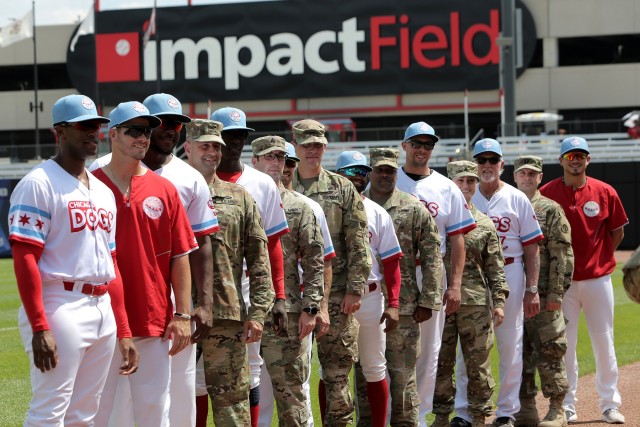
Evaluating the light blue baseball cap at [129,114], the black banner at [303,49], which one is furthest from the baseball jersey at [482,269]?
the black banner at [303,49]

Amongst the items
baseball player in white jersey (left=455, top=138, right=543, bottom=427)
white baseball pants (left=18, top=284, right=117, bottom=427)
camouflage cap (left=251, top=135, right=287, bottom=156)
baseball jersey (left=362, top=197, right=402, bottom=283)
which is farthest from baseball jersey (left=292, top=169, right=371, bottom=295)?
white baseball pants (left=18, top=284, right=117, bottom=427)

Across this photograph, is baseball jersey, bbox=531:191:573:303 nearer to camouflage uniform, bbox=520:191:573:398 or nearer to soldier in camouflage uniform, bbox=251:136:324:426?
camouflage uniform, bbox=520:191:573:398

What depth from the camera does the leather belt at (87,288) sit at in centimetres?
498

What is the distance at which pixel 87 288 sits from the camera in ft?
16.5

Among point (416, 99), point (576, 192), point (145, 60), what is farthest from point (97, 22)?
point (576, 192)

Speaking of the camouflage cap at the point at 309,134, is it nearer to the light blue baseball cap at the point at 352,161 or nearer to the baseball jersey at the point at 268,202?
the light blue baseball cap at the point at 352,161

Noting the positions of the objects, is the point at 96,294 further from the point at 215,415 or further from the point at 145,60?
the point at 145,60

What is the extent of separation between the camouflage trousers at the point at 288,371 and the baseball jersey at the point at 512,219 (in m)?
2.60

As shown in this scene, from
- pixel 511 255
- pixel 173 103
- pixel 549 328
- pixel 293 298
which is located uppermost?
pixel 173 103

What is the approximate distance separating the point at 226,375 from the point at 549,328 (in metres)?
3.61

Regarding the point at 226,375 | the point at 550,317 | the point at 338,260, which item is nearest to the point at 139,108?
the point at 226,375

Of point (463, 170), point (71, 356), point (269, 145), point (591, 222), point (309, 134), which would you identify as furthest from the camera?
point (591, 222)

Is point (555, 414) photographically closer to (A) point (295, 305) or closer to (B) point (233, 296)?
(A) point (295, 305)

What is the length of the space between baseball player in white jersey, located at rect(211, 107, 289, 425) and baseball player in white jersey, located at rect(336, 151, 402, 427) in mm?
1048
